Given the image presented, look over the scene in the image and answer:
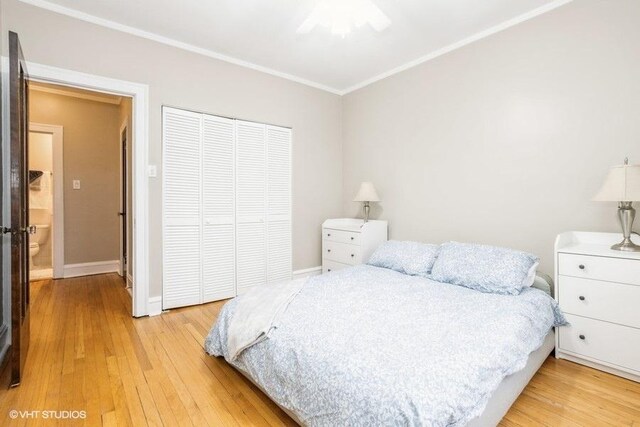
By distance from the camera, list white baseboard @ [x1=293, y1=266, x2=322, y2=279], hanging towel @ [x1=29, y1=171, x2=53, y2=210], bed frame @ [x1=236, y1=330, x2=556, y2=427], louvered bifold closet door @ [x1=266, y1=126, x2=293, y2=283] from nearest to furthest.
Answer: bed frame @ [x1=236, y1=330, x2=556, y2=427], louvered bifold closet door @ [x1=266, y1=126, x2=293, y2=283], white baseboard @ [x1=293, y1=266, x2=322, y2=279], hanging towel @ [x1=29, y1=171, x2=53, y2=210]

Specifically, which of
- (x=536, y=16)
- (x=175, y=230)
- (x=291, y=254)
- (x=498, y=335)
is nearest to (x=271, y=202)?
(x=291, y=254)

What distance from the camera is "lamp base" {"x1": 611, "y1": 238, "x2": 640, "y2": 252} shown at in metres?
2.01

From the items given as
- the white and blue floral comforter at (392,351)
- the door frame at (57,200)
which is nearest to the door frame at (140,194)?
the white and blue floral comforter at (392,351)

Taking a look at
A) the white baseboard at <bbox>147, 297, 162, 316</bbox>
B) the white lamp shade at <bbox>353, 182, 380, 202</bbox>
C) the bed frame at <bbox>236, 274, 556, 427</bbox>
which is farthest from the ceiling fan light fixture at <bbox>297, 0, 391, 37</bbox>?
the white baseboard at <bbox>147, 297, 162, 316</bbox>

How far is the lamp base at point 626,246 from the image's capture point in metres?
2.01

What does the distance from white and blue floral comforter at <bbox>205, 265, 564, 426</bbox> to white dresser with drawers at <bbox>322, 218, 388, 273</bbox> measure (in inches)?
50.9

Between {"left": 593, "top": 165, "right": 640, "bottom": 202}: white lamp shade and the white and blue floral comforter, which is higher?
{"left": 593, "top": 165, "right": 640, "bottom": 202}: white lamp shade

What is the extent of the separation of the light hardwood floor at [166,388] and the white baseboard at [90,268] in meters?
2.02

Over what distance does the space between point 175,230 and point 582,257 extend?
3235 mm

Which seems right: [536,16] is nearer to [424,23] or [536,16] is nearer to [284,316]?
[424,23]

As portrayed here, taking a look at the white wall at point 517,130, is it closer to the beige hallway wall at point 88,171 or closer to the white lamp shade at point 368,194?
the white lamp shade at point 368,194

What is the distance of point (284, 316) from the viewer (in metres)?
1.83

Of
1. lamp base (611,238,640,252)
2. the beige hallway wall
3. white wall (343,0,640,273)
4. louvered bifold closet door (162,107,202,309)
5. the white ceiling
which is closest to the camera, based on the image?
lamp base (611,238,640,252)

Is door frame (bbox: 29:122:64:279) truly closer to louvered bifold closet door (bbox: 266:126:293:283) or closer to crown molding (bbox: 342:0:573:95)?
louvered bifold closet door (bbox: 266:126:293:283)
